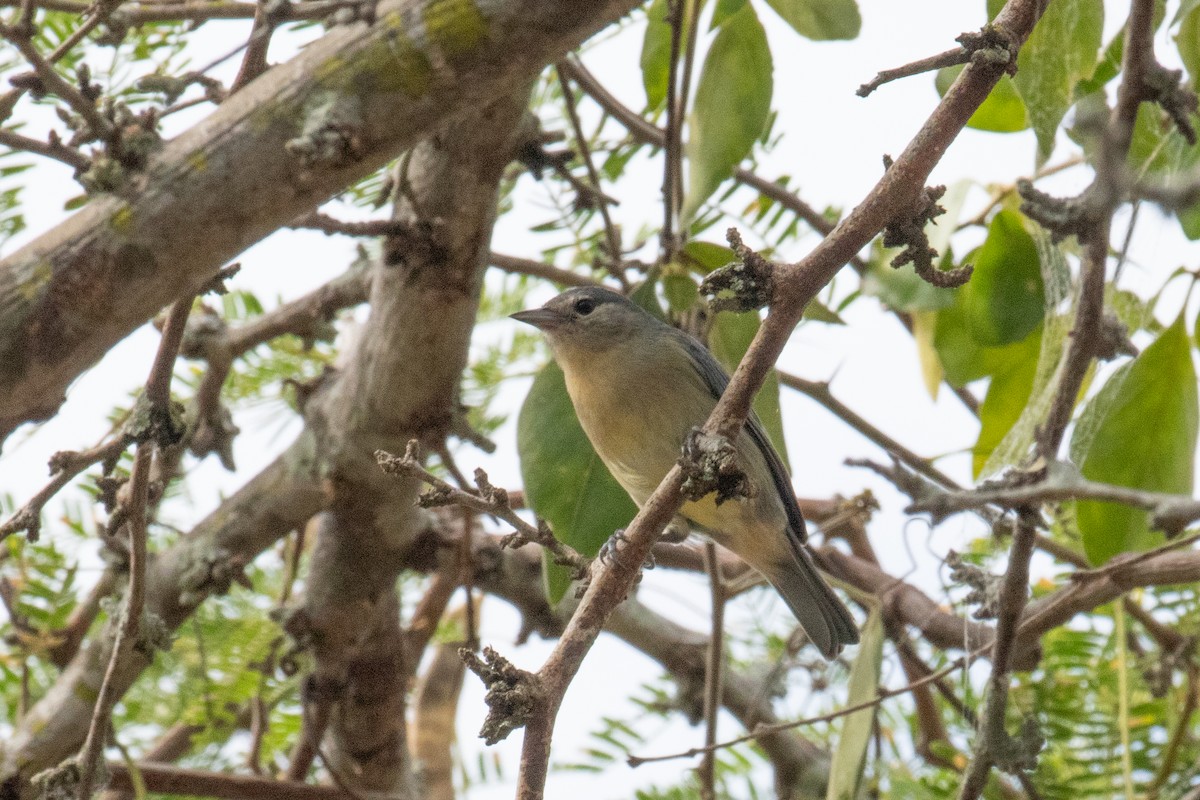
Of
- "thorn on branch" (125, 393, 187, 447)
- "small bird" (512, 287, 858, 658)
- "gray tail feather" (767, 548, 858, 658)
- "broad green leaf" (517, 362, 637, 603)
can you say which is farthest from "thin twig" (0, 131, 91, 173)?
"gray tail feather" (767, 548, 858, 658)

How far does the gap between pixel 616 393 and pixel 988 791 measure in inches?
59.2

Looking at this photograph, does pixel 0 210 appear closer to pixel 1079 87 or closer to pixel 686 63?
pixel 686 63

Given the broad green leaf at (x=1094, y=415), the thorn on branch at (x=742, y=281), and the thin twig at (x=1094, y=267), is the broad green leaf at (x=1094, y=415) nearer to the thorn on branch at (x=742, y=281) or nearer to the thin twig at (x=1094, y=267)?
the thin twig at (x=1094, y=267)

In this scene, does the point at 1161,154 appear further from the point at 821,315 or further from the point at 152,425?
the point at 152,425

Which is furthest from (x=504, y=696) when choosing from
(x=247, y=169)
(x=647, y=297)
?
(x=647, y=297)

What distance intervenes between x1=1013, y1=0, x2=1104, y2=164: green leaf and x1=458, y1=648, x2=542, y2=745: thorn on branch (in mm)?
1486

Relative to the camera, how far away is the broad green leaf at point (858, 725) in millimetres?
2666

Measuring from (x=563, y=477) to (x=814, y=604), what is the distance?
1173 millimetres

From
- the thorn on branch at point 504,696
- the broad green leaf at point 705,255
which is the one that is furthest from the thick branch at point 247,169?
the broad green leaf at point 705,255

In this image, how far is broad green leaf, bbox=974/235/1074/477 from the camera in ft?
8.38

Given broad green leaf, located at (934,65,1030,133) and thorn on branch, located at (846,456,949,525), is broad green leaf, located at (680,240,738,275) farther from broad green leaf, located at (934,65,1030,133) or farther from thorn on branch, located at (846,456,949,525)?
thorn on branch, located at (846,456,949,525)

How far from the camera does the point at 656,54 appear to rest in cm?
345

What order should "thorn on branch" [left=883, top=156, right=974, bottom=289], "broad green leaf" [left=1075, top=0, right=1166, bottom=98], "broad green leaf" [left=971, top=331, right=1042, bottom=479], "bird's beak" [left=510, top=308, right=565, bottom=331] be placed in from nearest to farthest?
"thorn on branch" [left=883, top=156, right=974, bottom=289] < "broad green leaf" [left=1075, top=0, right=1166, bottom=98] < "broad green leaf" [left=971, top=331, right=1042, bottom=479] < "bird's beak" [left=510, top=308, right=565, bottom=331]

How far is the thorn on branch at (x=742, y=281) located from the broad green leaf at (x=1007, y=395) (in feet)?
4.09
